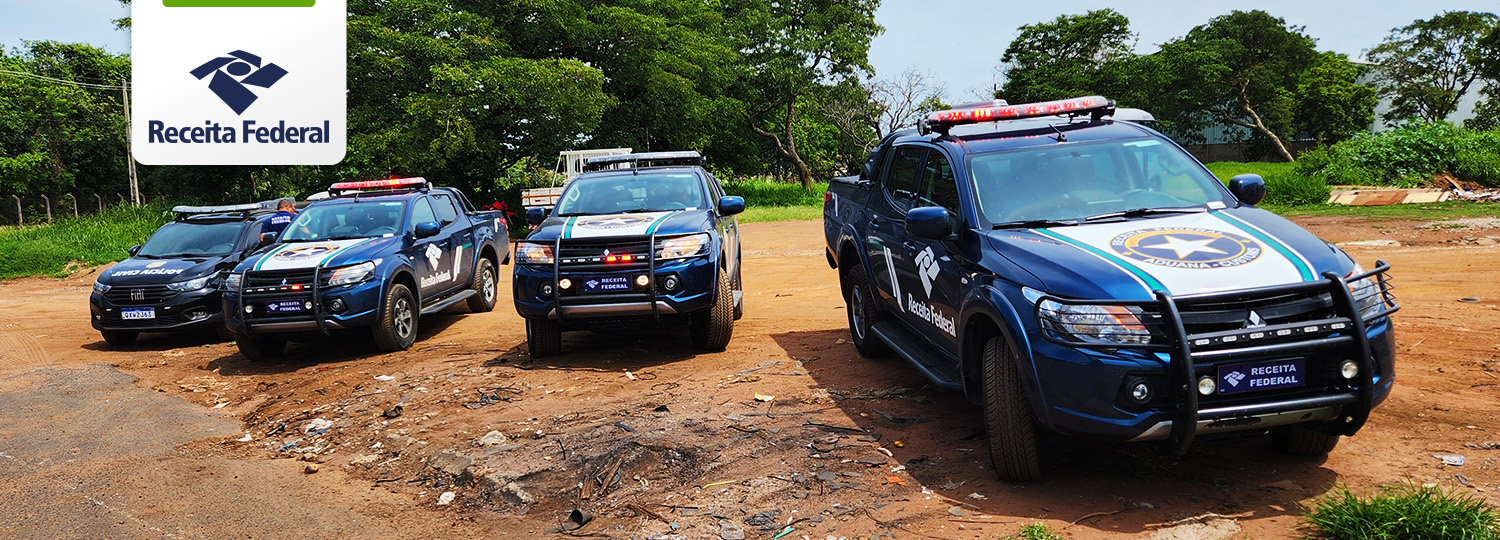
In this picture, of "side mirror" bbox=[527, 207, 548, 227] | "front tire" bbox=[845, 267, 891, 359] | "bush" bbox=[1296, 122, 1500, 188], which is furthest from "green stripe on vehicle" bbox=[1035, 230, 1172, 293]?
"bush" bbox=[1296, 122, 1500, 188]

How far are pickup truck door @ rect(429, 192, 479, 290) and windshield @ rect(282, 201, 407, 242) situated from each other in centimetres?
78

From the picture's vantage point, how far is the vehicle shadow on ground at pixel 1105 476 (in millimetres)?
4422

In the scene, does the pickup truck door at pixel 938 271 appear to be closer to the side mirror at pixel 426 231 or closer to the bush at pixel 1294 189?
the side mirror at pixel 426 231

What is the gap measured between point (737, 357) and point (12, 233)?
2623cm

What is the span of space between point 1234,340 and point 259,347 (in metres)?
9.27

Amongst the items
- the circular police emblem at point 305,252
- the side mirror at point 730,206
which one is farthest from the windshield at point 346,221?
the side mirror at point 730,206

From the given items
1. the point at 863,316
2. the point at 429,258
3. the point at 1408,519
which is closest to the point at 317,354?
the point at 429,258

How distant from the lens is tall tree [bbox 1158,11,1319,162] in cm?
4700

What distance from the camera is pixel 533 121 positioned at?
26.8 meters

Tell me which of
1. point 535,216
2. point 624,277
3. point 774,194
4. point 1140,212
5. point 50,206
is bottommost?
point 50,206

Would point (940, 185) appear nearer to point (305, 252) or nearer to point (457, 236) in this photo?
point (305, 252)

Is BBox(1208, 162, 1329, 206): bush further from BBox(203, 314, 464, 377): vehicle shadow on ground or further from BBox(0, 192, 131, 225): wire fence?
BBox(0, 192, 131, 225): wire fence

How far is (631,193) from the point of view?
964 cm

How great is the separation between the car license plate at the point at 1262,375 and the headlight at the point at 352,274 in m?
8.05
